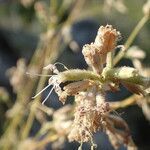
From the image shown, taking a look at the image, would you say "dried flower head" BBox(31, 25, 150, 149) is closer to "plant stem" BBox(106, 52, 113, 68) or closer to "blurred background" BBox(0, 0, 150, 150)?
"plant stem" BBox(106, 52, 113, 68)

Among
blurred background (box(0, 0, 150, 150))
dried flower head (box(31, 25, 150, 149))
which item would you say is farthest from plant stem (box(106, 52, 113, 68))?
blurred background (box(0, 0, 150, 150))

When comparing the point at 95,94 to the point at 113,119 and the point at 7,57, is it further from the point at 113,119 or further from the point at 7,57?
the point at 7,57

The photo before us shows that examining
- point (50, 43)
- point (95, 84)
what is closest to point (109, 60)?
point (95, 84)

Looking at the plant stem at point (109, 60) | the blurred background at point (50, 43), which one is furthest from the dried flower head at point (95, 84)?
the blurred background at point (50, 43)

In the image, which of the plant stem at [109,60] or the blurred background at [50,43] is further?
the blurred background at [50,43]

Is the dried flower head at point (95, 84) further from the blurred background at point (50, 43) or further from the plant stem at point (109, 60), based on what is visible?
the blurred background at point (50, 43)

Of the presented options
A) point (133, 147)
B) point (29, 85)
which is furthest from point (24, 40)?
Answer: point (133, 147)

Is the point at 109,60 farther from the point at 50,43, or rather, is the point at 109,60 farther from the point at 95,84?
the point at 50,43

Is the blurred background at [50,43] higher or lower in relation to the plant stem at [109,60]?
higher
